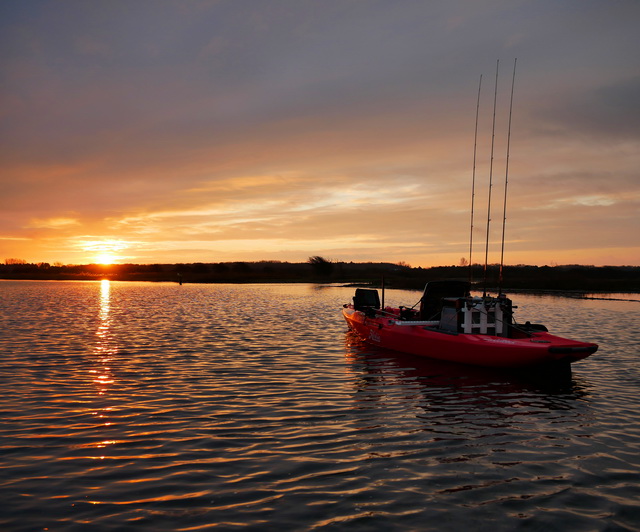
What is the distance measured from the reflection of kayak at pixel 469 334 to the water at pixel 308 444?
2.29 ft

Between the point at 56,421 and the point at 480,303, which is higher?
the point at 480,303

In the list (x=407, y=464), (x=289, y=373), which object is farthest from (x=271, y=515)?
(x=289, y=373)

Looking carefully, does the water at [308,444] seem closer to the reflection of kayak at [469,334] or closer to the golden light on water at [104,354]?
the golden light on water at [104,354]

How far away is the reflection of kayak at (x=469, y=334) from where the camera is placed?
49.8 ft

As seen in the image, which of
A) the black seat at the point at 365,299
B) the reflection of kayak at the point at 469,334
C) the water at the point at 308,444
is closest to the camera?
the water at the point at 308,444

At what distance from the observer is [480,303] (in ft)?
57.6

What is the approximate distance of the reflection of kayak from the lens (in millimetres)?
15172

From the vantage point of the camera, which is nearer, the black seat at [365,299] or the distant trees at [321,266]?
the black seat at [365,299]

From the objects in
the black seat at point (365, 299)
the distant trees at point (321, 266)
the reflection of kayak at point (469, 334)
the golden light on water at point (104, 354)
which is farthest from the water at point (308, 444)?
the distant trees at point (321, 266)

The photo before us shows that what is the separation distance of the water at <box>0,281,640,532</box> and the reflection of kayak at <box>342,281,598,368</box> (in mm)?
698

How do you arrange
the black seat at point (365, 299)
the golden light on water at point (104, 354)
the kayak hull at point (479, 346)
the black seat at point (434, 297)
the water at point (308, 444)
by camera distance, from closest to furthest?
the water at point (308, 444)
the golden light on water at point (104, 354)
the kayak hull at point (479, 346)
the black seat at point (434, 297)
the black seat at point (365, 299)

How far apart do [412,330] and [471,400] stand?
20.6 ft

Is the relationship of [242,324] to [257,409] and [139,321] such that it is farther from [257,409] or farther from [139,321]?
[257,409]

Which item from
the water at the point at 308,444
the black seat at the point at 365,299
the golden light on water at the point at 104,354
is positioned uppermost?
the black seat at the point at 365,299
